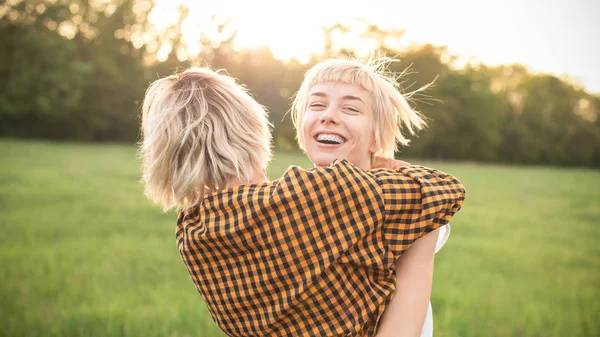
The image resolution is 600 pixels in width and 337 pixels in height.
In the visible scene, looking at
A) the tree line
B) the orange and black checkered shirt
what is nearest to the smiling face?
the orange and black checkered shirt

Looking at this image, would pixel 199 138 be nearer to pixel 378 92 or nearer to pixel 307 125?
pixel 307 125

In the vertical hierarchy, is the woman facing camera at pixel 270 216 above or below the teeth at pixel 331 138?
below

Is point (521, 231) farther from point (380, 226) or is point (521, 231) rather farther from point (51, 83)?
point (51, 83)

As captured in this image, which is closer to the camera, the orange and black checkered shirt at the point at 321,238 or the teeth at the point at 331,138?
the orange and black checkered shirt at the point at 321,238

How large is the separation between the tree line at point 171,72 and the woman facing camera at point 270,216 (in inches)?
1068

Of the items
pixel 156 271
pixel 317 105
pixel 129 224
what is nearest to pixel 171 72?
pixel 129 224

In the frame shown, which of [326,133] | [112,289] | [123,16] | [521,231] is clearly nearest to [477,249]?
[521,231]

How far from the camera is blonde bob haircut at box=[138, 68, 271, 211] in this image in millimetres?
1823

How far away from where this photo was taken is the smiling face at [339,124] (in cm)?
207

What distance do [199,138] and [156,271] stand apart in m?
4.86

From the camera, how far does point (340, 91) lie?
6.93 feet

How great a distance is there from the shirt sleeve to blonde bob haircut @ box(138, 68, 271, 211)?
0.51m

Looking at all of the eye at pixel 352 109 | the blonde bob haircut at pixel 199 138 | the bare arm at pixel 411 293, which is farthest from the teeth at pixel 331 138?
the bare arm at pixel 411 293

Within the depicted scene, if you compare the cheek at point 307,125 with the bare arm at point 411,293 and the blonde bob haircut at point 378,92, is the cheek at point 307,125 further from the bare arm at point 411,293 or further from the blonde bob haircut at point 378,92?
the bare arm at point 411,293
